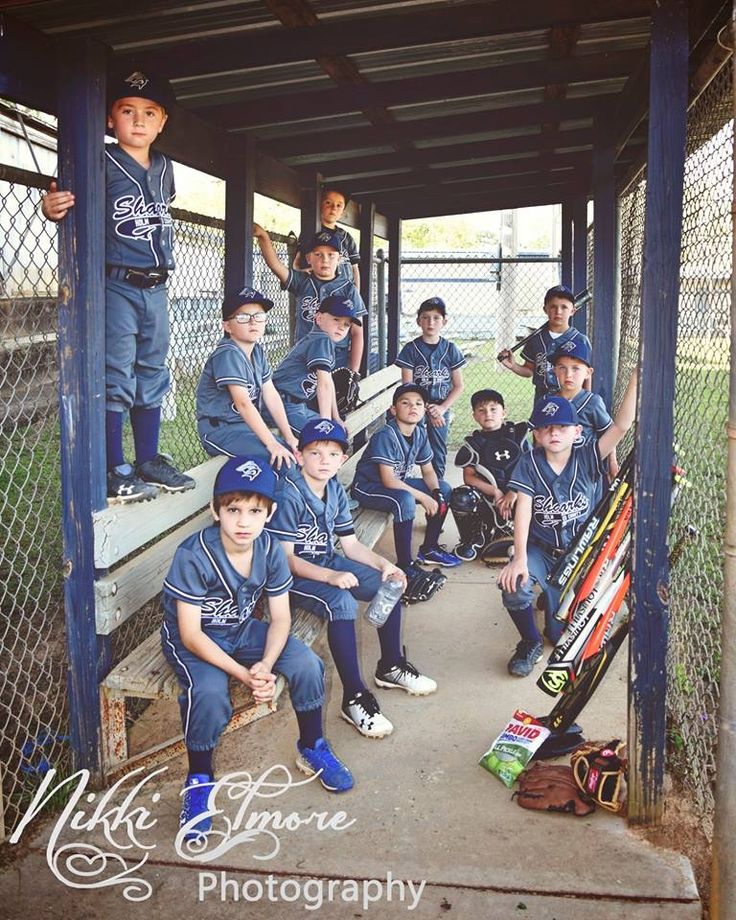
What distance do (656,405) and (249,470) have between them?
4.50 feet

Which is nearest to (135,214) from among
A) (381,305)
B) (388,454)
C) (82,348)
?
(82,348)

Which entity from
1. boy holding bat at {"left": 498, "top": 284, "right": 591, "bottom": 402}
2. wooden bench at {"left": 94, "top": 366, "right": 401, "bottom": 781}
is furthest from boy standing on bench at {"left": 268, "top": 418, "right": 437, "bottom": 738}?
boy holding bat at {"left": 498, "top": 284, "right": 591, "bottom": 402}

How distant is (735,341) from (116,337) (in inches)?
91.4

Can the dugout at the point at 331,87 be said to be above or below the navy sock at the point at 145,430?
above

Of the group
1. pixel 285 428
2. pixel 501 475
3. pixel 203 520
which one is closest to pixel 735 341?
pixel 285 428

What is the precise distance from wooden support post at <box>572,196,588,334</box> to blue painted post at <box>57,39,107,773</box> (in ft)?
18.1

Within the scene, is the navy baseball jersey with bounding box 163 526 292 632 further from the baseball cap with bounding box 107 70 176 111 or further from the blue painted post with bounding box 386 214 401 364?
the blue painted post with bounding box 386 214 401 364

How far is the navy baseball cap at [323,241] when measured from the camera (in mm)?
6483

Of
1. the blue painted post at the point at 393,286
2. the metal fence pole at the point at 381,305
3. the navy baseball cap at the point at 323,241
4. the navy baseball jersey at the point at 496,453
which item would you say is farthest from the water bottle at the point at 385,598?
the metal fence pole at the point at 381,305

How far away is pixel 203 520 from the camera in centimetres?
Result: 481

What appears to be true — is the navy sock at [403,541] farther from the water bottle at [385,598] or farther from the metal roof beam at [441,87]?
the metal roof beam at [441,87]

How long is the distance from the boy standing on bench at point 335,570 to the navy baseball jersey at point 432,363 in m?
3.15

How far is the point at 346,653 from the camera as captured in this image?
3.94 metres

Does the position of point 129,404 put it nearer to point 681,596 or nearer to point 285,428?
point 285,428
